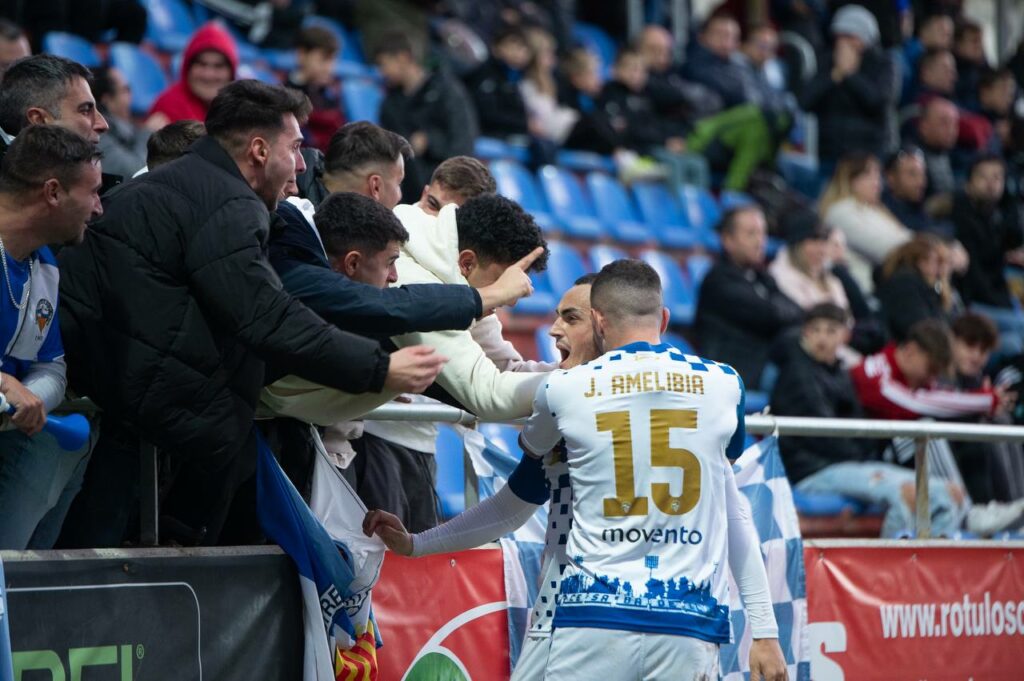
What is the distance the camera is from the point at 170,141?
5.16 meters

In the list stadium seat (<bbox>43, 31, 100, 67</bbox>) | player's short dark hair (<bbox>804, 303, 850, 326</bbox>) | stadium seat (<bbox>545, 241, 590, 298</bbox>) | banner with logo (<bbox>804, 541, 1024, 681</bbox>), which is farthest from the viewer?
stadium seat (<bbox>545, 241, 590, 298</bbox>)

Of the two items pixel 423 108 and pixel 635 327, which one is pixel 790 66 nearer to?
pixel 423 108

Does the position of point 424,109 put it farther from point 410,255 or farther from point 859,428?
point 410,255

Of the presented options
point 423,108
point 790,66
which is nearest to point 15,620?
point 423,108

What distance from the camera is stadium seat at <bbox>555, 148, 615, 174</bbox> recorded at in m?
12.9

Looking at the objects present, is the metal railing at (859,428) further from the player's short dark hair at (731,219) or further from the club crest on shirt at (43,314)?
the player's short dark hair at (731,219)

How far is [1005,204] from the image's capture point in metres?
14.2

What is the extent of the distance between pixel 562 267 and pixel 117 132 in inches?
183

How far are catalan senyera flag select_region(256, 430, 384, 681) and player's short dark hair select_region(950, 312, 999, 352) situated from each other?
20.7 feet

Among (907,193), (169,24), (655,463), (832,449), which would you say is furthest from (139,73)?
(655,463)

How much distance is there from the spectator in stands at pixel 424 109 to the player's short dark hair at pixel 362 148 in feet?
15.9

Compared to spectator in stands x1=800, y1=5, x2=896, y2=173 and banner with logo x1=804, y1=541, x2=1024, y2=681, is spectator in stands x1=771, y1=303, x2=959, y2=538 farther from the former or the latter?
spectator in stands x1=800, y1=5, x2=896, y2=173

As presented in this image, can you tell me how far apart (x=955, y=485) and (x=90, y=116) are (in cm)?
499

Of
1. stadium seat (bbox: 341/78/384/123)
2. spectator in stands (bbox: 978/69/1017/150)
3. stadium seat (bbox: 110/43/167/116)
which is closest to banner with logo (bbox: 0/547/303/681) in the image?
stadium seat (bbox: 110/43/167/116)
